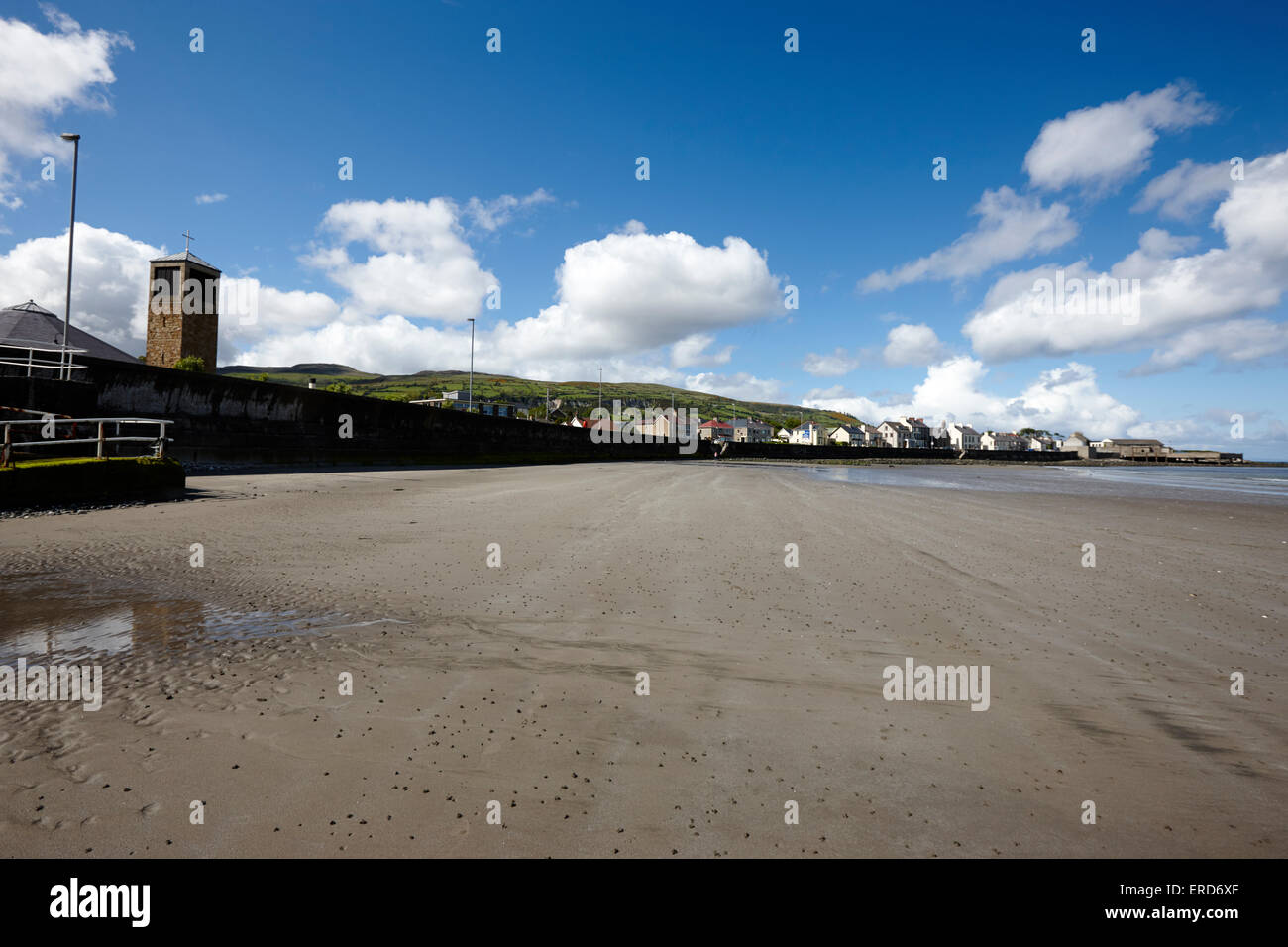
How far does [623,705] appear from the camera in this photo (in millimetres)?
4215

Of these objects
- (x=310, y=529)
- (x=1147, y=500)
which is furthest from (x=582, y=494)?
(x=1147, y=500)

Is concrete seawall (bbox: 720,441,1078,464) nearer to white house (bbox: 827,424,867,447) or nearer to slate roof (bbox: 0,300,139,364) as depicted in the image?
white house (bbox: 827,424,867,447)

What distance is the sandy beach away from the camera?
2.88 m

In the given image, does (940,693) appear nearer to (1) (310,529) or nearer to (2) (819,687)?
(2) (819,687)

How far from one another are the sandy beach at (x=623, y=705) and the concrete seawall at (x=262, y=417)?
10.9 m

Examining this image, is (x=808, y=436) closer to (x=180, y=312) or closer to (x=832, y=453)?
(x=832, y=453)

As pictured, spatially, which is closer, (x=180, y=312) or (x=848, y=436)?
(x=180, y=312)

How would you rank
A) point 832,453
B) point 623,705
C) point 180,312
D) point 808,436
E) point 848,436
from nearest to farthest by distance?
point 623,705, point 180,312, point 832,453, point 848,436, point 808,436

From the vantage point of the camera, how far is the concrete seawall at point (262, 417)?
17.6m

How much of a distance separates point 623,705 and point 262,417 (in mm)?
24261

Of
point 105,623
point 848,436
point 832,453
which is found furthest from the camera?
point 848,436

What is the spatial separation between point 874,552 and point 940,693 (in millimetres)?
5803


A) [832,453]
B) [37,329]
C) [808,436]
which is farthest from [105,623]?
[808,436]
